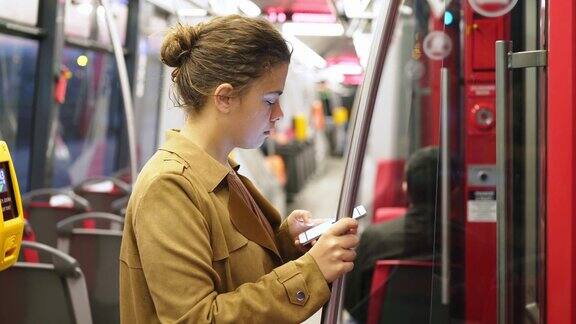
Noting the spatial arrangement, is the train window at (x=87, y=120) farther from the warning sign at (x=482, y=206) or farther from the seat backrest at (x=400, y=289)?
the warning sign at (x=482, y=206)

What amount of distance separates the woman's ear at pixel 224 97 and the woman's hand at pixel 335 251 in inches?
13.7

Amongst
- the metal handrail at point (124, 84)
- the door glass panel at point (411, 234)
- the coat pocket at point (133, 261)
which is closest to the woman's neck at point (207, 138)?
the coat pocket at point (133, 261)

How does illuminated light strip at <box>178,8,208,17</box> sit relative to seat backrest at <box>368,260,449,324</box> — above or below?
above

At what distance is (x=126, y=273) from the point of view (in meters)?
1.77

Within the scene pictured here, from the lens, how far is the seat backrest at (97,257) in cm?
421

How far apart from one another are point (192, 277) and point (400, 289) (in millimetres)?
2367

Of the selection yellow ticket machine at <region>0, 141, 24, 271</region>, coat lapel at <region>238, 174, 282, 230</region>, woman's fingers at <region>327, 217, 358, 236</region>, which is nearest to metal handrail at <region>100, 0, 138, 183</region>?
yellow ticket machine at <region>0, 141, 24, 271</region>

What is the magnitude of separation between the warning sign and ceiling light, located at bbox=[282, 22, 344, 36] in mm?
3108

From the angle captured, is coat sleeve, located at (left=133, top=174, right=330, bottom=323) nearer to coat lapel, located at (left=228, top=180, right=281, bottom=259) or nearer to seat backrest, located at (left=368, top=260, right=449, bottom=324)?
coat lapel, located at (left=228, top=180, right=281, bottom=259)

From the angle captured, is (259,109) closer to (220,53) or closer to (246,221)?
(220,53)

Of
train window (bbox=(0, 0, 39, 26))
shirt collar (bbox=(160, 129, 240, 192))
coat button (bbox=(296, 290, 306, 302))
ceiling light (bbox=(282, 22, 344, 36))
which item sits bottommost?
coat button (bbox=(296, 290, 306, 302))

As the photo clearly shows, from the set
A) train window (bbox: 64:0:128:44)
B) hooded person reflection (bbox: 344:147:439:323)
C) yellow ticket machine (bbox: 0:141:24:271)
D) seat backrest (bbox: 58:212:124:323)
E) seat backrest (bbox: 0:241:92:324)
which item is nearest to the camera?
yellow ticket machine (bbox: 0:141:24:271)

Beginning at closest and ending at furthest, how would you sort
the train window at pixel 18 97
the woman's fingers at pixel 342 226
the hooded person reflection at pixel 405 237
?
1. the woman's fingers at pixel 342 226
2. the hooded person reflection at pixel 405 237
3. the train window at pixel 18 97

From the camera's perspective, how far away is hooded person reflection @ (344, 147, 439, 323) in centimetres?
410
